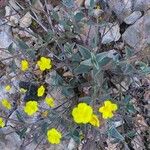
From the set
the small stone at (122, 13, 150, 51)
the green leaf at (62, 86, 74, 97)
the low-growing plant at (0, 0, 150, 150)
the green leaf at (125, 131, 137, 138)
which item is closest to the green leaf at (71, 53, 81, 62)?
the low-growing plant at (0, 0, 150, 150)

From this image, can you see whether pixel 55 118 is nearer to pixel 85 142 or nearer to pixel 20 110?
pixel 85 142

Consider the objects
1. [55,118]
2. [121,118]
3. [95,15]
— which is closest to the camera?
[55,118]

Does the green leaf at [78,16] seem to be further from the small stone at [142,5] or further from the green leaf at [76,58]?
the small stone at [142,5]

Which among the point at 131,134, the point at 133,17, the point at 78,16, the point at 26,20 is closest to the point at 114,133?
the point at 131,134

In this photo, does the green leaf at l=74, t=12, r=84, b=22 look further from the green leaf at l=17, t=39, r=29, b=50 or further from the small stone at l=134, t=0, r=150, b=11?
the small stone at l=134, t=0, r=150, b=11

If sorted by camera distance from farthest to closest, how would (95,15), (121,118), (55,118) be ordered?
(95,15) → (121,118) → (55,118)

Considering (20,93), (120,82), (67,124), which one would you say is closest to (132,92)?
(120,82)

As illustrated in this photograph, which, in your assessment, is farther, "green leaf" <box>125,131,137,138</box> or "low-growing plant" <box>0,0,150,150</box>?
"green leaf" <box>125,131,137,138</box>

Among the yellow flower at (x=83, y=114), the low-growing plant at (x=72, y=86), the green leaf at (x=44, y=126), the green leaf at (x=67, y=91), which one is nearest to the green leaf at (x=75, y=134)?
the low-growing plant at (x=72, y=86)
